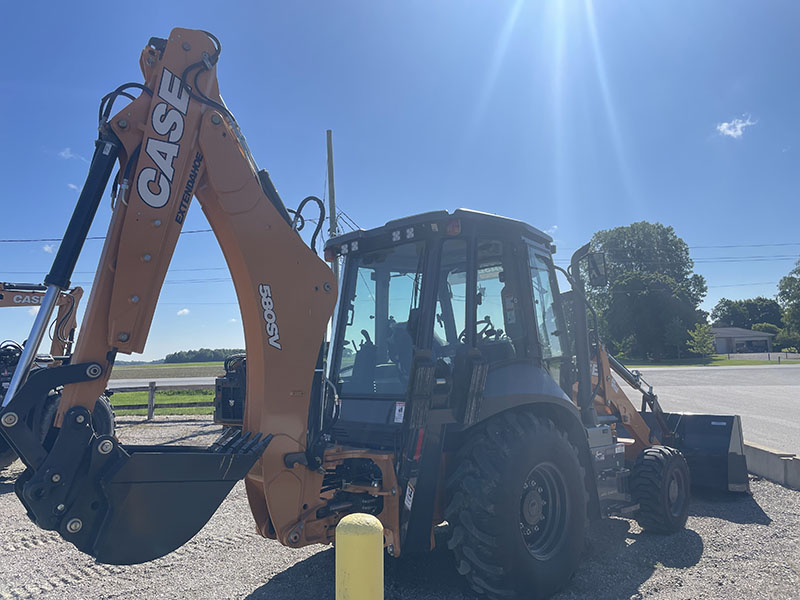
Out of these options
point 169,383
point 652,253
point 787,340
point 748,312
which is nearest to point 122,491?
point 169,383

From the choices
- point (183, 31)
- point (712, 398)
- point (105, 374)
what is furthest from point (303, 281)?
point (712, 398)

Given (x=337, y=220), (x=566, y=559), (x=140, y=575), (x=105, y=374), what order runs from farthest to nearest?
(x=337, y=220), (x=140, y=575), (x=566, y=559), (x=105, y=374)

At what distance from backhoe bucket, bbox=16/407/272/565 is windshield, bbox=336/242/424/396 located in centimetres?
145

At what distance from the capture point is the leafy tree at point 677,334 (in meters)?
52.6

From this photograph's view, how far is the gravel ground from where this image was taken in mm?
4035

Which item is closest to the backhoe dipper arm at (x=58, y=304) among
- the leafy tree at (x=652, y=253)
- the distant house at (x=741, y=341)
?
the leafy tree at (x=652, y=253)

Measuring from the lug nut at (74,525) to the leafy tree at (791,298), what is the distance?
7737 cm

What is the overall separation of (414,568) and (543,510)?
3.70 feet

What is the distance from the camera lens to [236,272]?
331 centimetres

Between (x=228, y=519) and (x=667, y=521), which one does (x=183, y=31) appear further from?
(x=667, y=521)

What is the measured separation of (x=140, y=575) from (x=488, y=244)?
12.3ft

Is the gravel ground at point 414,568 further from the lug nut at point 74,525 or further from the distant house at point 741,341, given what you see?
the distant house at point 741,341

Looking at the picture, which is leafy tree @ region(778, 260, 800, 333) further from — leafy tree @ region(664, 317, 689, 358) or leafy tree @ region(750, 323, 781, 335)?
leafy tree @ region(664, 317, 689, 358)

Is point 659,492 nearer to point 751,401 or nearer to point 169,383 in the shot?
point 751,401
